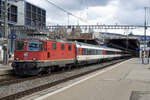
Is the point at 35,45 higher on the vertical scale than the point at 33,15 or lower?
lower

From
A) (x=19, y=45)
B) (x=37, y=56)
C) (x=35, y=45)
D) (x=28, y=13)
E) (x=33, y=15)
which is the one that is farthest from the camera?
(x=33, y=15)

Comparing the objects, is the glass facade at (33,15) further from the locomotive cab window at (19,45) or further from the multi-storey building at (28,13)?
the locomotive cab window at (19,45)

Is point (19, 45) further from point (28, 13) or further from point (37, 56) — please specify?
point (28, 13)

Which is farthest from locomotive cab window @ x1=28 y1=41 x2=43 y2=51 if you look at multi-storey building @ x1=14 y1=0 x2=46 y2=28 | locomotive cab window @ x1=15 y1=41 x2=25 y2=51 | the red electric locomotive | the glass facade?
the glass facade

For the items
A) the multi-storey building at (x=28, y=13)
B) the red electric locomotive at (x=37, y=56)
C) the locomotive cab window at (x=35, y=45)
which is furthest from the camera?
the multi-storey building at (x=28, y=13)

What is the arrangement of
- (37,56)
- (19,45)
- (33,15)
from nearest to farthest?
(37,56) < (19,45) < (33,15)

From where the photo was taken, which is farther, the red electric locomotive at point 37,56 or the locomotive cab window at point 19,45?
the locomotive cab window at point 19,45

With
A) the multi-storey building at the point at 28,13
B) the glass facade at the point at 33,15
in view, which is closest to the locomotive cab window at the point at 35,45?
the multi-storey building at the point at 28,13

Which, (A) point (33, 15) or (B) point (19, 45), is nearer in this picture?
(B) point (19, 45)

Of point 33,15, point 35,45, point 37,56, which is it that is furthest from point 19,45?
point 33,15

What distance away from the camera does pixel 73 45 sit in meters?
22.7

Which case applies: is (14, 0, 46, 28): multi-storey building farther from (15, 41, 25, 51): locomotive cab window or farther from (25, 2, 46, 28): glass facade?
(15, 41, 25, 51): locomotive cab window

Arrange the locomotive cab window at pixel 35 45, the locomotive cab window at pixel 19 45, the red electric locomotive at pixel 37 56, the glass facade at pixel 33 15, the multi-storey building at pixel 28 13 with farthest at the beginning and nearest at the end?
the glass facade at pixel 33 15 → the multi-storey building at pixel 28 13 → the locomotive cab window at pixel 19 45 → the locomotive cab window at pixel 35 45 → the red electric locomotive at pixel 37 56

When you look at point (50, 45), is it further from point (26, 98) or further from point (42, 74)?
point (26, 98)
